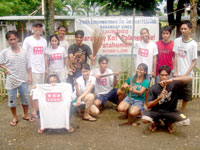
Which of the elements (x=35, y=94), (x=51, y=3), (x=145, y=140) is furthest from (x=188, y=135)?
(x=51, y=3)

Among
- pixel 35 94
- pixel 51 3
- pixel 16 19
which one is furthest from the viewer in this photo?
pixel 16 19

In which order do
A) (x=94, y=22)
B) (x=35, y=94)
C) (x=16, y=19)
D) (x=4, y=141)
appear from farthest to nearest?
(x=16, y=19)
(x=94, y=22)
(x=35, y=94)
(x=4, y=141)

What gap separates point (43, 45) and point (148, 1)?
298 inches

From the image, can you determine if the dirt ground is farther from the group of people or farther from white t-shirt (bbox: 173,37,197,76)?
white t-shirt (bbox: 173,37,197,76)

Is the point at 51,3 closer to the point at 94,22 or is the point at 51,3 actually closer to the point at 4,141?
the point at 94,22

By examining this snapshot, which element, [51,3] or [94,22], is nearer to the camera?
[51,3]

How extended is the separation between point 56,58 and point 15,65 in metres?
0.84

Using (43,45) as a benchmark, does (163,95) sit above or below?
below

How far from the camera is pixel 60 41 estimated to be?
4.93m

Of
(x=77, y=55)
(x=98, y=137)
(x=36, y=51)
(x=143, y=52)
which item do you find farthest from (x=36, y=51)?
(x=143, y=52)

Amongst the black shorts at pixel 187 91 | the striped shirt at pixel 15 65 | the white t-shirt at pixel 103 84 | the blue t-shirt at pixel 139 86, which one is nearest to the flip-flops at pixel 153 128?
the blue t-shirt at pixel 139 86

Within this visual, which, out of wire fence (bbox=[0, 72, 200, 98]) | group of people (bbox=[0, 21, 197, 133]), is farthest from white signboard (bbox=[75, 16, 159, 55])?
group of people (bbox=[0, 21, 197, 133])

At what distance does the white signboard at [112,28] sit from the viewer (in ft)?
20.0

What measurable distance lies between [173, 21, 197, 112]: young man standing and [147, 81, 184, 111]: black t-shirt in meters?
0.53
